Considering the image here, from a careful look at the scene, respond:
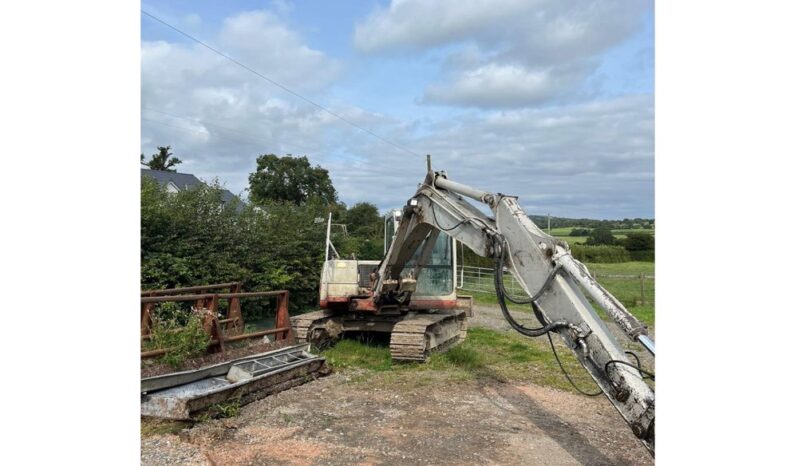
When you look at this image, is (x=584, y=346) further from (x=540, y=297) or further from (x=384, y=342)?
(x=384, y=342)

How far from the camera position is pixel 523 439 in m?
5.61

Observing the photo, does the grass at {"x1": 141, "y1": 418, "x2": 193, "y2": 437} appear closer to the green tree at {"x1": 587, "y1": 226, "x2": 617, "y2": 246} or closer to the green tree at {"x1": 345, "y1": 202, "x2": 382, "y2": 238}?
the green tree at {"x1": 587, "y1": 226, "x2": 617, "y2": 246}

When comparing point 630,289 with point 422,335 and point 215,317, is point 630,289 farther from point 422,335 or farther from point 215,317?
point 215,317

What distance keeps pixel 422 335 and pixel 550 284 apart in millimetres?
4065

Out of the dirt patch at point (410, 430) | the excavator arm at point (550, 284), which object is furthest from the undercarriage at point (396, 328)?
the excavator arm at point (550, 284)

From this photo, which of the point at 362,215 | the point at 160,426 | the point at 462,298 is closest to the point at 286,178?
the point at 362,215

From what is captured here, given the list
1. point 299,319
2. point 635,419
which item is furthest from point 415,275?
point 635,419

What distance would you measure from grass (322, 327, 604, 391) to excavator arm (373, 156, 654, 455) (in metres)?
2.18

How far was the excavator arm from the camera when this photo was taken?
4.25m

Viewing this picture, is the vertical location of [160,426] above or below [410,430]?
above

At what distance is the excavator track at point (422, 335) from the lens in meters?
8.99

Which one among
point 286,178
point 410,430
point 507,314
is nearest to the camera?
point 507,314

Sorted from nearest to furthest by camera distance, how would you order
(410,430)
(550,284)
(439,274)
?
1. (550,284)
2. (410,430)
3. (439,274)

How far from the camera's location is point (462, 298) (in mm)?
12406
